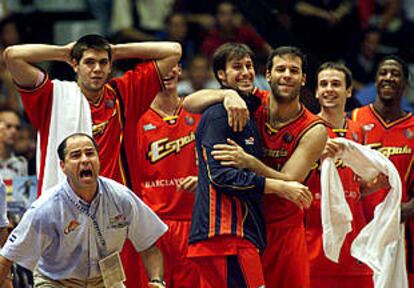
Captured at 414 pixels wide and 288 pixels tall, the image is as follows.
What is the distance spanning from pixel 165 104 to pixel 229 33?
16.8 ft

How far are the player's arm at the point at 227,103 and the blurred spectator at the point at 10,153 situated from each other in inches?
123

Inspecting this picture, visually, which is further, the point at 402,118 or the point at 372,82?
the point at 372,82

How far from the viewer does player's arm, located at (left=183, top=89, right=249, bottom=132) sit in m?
9.12

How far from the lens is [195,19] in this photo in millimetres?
17047

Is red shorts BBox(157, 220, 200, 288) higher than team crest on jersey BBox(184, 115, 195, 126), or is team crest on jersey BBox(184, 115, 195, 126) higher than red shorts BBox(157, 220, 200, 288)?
team crest on jersey BBox(184, 115, 195, 126)

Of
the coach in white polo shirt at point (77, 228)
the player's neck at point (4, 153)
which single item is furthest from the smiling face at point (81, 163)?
the player's neck at point (4, 153)

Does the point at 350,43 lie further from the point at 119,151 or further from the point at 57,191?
the point at 57,191

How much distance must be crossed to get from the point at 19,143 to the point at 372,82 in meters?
4.86

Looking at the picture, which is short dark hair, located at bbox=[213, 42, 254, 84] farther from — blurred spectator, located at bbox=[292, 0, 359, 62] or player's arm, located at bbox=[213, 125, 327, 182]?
blurred spectator, located at bbox=[292, 0, 359, 62]

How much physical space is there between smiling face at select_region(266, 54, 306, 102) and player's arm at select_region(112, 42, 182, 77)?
93 centimetres

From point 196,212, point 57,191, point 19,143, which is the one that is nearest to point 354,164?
point 196,212

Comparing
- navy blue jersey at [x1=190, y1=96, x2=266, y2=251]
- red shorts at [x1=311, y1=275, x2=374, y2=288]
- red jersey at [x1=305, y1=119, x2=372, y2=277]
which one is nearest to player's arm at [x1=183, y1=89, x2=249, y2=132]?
navy blue jersey at [x1=190, y1=96, x2=266, y2=251]

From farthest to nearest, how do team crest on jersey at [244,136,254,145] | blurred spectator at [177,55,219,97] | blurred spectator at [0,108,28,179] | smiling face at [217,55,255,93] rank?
blurred spectator at [177,55,219,97] < blurred spectator at [0,108,28,179] < smiling face at [217,55,255,93] < team crest on jersey at [244,136,254,145]

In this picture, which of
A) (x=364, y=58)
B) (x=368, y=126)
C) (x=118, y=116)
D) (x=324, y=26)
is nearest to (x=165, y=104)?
(x=118, y=116)
